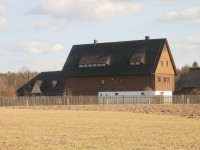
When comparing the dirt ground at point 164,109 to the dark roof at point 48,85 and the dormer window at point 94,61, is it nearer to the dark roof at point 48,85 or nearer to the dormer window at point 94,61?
the dormer window at point 94,61

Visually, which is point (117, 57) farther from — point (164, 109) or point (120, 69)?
point (164, 109)

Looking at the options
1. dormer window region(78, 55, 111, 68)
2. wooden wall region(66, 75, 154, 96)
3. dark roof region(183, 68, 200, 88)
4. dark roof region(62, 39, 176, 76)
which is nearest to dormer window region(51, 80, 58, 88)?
dark roof region(62, 39, 176, 76)

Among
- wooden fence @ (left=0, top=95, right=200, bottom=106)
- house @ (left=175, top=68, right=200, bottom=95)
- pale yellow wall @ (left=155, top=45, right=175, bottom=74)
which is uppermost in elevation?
pale yellow wall @ (left=155, top=45, right=175, bottom=74)

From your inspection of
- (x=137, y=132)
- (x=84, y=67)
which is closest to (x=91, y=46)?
(x=84, y=67)

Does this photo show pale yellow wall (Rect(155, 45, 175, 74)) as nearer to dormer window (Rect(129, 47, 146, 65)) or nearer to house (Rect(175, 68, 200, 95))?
dormer window (Rect(129, 47, 146, 65))

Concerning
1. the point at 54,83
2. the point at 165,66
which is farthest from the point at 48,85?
the point at 165,66

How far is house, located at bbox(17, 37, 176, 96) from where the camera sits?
80625 mm

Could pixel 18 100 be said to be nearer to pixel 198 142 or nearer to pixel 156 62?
pixel 156 62

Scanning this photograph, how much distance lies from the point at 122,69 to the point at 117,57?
341 cm

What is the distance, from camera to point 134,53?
8306 cm

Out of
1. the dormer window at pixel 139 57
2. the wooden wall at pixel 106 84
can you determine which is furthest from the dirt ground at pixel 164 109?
the dormer window at pixel 139 57

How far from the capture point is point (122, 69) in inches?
3258

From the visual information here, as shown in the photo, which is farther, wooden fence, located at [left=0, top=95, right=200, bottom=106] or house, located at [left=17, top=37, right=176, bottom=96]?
house, located at [left=17, top=37, right=176, bottom=96]

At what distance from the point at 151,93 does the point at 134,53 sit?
840 cm
